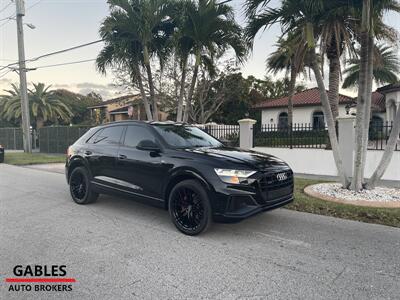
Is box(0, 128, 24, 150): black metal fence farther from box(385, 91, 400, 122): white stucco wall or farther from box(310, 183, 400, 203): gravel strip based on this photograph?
box(385, 91, 400, 122): white stucco wall

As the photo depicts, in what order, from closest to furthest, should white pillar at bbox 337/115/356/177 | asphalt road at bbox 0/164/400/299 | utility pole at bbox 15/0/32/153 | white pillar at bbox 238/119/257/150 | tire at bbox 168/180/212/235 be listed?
asphalt road at bbox 0/164/400/299 → tire at bbox 168/180/212/235 → white pillar at bbox 337/115/356/177 → white pillar at bbox 238/119/257/150 → utility pole at bbox 15/0/32/153

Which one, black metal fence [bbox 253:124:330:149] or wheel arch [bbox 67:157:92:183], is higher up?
black metal fence [bbox 253:124:330:149]

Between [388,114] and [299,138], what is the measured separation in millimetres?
15274

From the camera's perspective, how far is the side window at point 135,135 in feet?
17.0

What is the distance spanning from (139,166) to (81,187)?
6.68 ft

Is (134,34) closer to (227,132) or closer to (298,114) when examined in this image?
(227,132)

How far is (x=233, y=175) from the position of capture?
4.06 metres

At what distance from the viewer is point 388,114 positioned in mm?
21484

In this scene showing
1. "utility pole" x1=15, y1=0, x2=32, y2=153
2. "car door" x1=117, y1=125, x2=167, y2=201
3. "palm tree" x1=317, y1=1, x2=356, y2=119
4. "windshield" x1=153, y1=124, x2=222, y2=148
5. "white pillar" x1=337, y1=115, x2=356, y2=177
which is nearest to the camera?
"car door" x1=117, y1=125, x2=167, y2=201

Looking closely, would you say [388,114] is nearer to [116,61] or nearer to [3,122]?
[116,61]

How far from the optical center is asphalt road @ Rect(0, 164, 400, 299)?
9.54 ft

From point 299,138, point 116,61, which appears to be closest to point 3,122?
point 116,61

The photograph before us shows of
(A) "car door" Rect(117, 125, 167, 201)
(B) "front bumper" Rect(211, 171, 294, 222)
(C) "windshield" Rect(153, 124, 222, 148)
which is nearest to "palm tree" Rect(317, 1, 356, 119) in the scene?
(C) "windshield" Rect(153, 124, 222, 148)

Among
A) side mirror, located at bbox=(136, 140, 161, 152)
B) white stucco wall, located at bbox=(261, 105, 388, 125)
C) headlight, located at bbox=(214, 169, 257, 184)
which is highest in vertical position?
white stucco wall, located at bbox=(261, 105, 388, 125)
